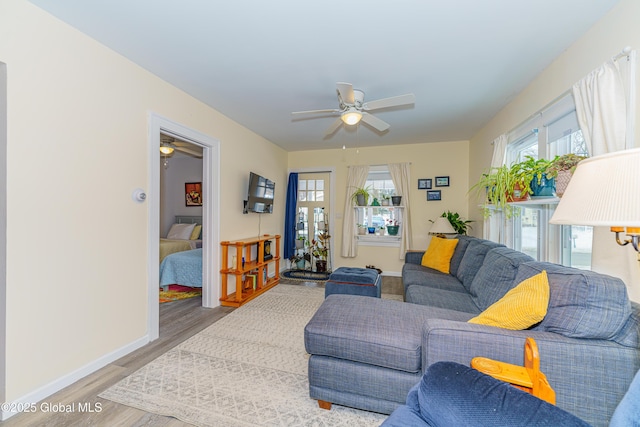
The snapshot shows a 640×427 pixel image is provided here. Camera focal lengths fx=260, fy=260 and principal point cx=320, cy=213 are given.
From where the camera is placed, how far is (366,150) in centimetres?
504

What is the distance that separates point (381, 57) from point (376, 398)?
2.44 m

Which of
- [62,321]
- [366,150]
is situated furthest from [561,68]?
[62,321]

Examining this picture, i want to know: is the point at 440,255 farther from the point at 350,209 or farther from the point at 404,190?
the point at 350,209

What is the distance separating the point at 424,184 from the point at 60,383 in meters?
5.05

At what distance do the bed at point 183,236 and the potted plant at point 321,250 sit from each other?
2.31m

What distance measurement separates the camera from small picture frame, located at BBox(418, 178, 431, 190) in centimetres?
477

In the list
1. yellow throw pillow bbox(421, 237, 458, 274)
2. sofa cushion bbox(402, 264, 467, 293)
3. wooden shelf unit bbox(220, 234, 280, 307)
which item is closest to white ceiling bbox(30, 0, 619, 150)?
yellow throw pillow bbox(421, 237, 458, 274)

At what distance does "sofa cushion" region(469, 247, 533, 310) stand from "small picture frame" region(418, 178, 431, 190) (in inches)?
98.2

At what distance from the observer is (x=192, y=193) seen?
6234mm

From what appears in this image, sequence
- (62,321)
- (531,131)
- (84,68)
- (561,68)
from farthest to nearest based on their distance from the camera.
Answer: (531,131), (561,68), (84,68), (62,321)

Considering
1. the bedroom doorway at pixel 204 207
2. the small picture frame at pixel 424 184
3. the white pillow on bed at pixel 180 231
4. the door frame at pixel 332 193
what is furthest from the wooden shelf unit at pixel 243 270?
the small picture frame at pixel 424 184

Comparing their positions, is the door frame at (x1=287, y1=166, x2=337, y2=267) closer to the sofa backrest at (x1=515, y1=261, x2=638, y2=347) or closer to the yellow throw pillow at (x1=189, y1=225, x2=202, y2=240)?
the yellow throw pillow at (x1=189, y1=225, x2=202, y2=240)

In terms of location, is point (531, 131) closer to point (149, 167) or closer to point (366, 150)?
point (366, 150)

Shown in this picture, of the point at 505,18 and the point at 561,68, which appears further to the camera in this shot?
the point at 561,68
